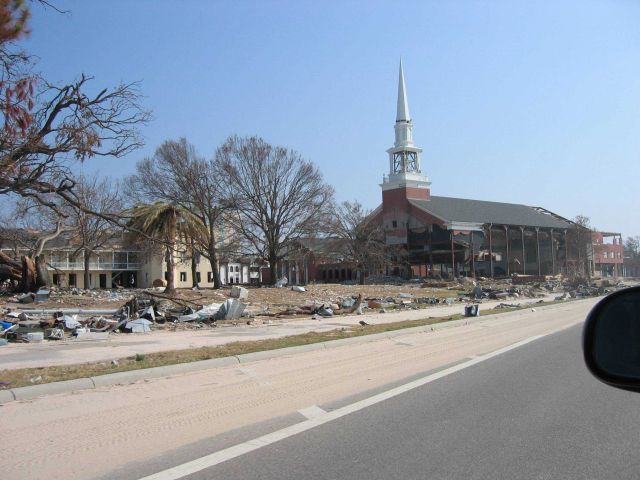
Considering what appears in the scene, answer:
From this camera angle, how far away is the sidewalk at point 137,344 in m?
12.5

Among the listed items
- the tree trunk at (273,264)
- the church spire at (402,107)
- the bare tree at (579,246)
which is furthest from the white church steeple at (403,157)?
the tree trunk at (273,264)

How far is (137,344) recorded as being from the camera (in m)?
15.4

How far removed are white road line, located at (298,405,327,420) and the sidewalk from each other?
611 cm

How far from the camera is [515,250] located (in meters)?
91.6

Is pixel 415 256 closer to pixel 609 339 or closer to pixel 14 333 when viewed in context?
pixel 14 333

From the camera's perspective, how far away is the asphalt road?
5426 millimetres

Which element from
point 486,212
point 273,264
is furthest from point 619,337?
point 486,212

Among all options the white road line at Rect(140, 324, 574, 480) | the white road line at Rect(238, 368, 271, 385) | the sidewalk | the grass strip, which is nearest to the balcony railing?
the sidewalk

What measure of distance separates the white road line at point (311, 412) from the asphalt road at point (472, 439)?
0.67 feet

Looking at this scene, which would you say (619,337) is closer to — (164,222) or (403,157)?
(164,222)

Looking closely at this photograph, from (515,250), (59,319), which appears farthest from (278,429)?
(515,250)

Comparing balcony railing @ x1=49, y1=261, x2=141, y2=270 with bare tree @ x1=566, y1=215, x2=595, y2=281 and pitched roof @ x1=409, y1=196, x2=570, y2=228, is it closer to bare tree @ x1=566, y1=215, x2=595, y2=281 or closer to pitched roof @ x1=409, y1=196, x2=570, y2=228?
pitched roof @ x1=409, y1=196, x2=570, y2=228

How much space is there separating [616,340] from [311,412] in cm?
495

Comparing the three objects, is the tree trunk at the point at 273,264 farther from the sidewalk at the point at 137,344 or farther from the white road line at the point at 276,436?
the white road line at the point at 276,436
